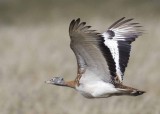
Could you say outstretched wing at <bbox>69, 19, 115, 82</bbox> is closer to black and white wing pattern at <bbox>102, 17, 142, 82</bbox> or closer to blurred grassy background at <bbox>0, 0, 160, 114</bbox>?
black and white wing pattern at <bbox>102, 17, 142, 82</bbox>

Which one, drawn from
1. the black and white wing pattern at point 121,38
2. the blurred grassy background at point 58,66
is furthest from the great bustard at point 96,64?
the blurred grassy background at point 58,66

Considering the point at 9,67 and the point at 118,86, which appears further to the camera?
the point at 9,67

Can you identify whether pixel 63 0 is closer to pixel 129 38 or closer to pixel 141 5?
pixel 141 5

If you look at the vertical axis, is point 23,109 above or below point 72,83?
below

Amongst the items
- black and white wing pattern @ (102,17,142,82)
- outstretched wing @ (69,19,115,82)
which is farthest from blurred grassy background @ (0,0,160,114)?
outstretched wing @ (69,19,115,82)

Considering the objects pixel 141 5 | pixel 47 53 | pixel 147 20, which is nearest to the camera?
pixel 47 53

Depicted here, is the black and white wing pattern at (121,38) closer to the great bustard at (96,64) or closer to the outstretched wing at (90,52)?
the great bustard at (96,64)

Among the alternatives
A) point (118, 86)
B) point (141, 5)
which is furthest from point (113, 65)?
point (141, 5)
